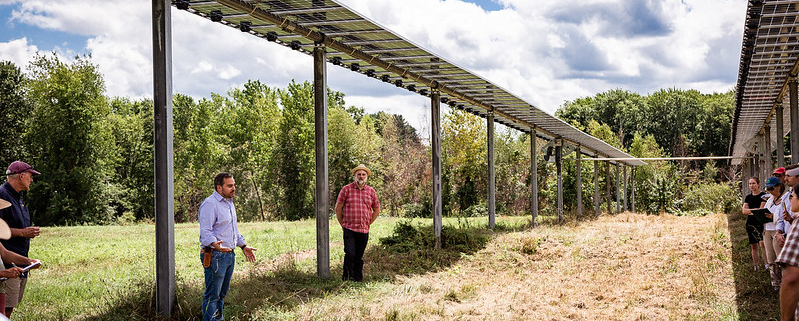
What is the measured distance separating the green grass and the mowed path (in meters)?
0.78

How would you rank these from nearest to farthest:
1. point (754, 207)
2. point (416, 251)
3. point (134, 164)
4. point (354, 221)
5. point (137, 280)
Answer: point (137, 280) < point (354, 221) < point (754, 207) < point (416, 251) < point (134, 164)

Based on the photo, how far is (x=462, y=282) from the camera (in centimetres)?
1066

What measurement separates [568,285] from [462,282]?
1.73 m

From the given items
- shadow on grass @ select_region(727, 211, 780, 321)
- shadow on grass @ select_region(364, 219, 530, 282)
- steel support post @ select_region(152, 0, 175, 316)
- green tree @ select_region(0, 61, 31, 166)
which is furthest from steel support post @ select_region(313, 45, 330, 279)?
green tree @ select_region(0, 61, 31, 166)

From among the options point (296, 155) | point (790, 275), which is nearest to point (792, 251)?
point (790, 275)

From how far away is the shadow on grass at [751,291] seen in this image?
8.11m

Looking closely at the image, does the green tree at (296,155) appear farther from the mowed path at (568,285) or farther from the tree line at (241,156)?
the mowed path at (568,285)

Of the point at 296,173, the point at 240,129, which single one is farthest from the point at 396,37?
the point at 240,129

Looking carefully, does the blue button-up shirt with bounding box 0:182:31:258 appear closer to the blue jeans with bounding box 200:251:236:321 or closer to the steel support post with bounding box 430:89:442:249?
the blue jeans with bounding box 200:251:236:321

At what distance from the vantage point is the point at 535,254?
13.7 meters

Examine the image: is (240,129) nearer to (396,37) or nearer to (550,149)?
(550,149)

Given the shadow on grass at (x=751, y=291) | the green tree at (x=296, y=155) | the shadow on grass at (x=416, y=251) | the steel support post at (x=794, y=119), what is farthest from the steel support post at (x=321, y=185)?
the green tree at (x=296, y=155)

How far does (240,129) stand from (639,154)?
3128 centimetres

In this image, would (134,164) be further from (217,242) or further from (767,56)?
(767,56)
